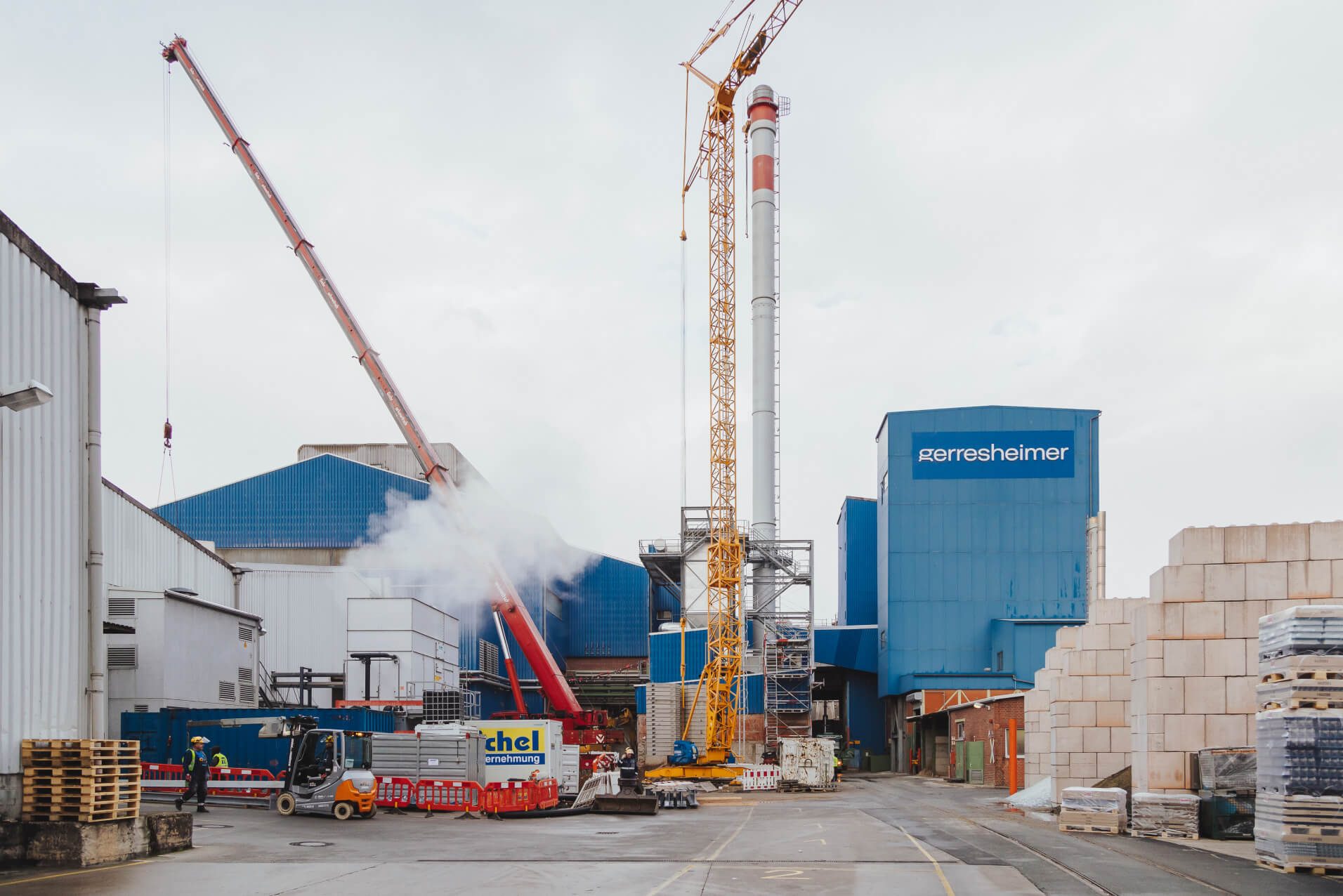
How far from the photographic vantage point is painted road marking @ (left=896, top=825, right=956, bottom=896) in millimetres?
15938

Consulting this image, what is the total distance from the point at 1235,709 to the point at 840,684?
203 ft

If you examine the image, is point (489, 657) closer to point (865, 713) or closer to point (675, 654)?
point (675, 654)

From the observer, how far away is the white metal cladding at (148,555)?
40844 mm

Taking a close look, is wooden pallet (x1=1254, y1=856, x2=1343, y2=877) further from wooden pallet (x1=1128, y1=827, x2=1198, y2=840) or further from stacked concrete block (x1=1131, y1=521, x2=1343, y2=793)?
stacked concrete block (x1=1131, y1=521, x2=1343, y2=793)

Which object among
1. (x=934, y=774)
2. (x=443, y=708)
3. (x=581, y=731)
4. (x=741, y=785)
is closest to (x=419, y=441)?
(x=443, y=708)

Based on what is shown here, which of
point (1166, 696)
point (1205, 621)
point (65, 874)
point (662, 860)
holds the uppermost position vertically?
point (1205, 621)

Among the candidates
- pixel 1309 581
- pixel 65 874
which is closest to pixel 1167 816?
pixel 1309 581

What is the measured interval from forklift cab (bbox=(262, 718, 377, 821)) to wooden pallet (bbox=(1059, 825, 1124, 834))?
15.4 meters

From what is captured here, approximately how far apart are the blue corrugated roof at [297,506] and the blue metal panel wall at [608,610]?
2217cm

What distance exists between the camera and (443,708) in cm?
4634

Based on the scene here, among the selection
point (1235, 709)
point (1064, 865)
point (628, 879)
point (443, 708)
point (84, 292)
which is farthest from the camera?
point (443, 708)

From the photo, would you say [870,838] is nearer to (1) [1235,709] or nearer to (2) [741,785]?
(1) [1235,709]

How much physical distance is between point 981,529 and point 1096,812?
4786cm

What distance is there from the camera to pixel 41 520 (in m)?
19.6
